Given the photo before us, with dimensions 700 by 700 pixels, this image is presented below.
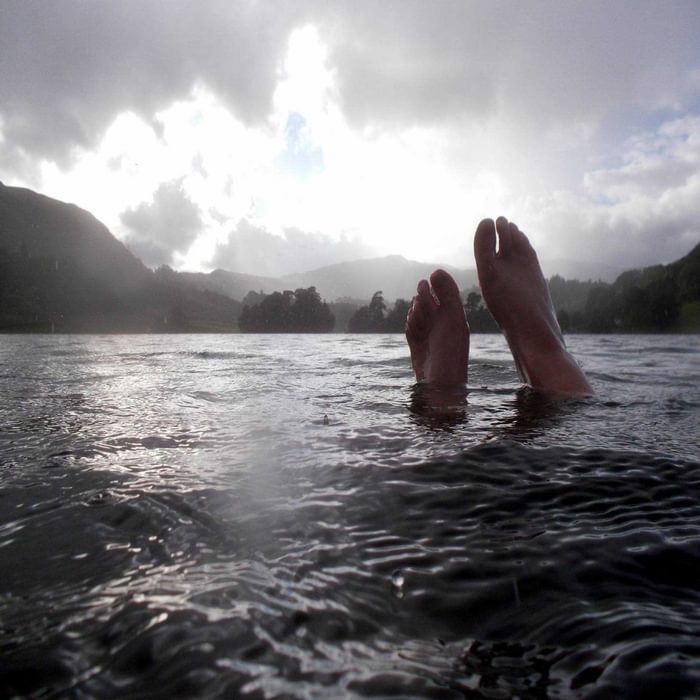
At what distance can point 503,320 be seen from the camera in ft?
13.1

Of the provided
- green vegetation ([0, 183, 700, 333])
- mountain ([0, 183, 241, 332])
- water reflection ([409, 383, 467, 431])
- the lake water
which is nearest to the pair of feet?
water reflection ([409, 383, 467, 431])

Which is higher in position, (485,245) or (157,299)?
(157,299)

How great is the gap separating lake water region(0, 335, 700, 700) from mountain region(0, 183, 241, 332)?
267ft

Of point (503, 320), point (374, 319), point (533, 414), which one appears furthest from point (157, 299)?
point (533, 414)

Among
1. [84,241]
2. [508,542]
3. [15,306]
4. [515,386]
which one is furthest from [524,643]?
[84,241]

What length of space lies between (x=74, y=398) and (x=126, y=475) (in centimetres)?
223

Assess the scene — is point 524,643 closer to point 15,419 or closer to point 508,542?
point 508,542

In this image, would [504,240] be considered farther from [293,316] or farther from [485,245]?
[293,316]

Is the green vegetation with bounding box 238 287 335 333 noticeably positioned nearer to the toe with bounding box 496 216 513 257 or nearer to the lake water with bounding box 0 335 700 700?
the toe with bounding box 496 216 513 257

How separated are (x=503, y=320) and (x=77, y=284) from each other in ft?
→ 398

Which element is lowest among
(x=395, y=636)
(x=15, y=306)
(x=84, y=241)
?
(x=395, y=636)

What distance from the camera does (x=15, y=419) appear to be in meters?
2.67

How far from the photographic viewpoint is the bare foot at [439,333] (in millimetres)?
4133

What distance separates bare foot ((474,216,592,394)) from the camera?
3.53 metres
